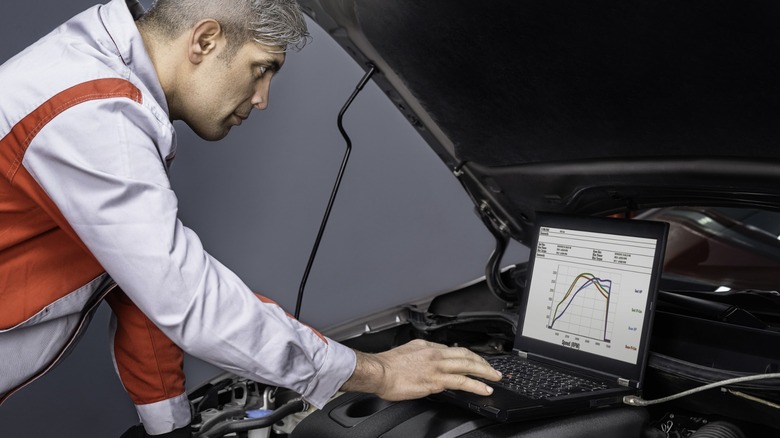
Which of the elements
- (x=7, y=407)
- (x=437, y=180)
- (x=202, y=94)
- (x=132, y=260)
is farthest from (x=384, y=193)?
(x=132, y=260)

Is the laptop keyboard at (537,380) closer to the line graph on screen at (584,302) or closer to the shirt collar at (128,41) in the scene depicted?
the line graph on screen at (584,302)

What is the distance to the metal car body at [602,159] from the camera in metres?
1.02

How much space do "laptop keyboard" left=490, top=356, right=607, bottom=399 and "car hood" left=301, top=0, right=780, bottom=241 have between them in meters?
0.44

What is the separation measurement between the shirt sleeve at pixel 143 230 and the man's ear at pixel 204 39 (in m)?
0.19

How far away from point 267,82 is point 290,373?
0.52 meters

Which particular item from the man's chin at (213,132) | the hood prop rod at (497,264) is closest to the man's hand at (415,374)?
the man's chin at (213,132)

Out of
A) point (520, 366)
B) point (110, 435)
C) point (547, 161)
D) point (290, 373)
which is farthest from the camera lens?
point (110, 435)

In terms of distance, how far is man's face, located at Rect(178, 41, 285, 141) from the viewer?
1150 millimetres

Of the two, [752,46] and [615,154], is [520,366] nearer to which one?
[615,154]

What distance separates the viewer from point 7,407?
215cm

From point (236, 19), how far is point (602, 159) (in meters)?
0.80

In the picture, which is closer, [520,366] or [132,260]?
[132,260]

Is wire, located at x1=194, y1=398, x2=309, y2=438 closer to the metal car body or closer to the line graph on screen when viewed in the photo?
the metal car body

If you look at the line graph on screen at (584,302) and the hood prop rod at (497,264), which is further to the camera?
the hood prop rod at (497,264)
